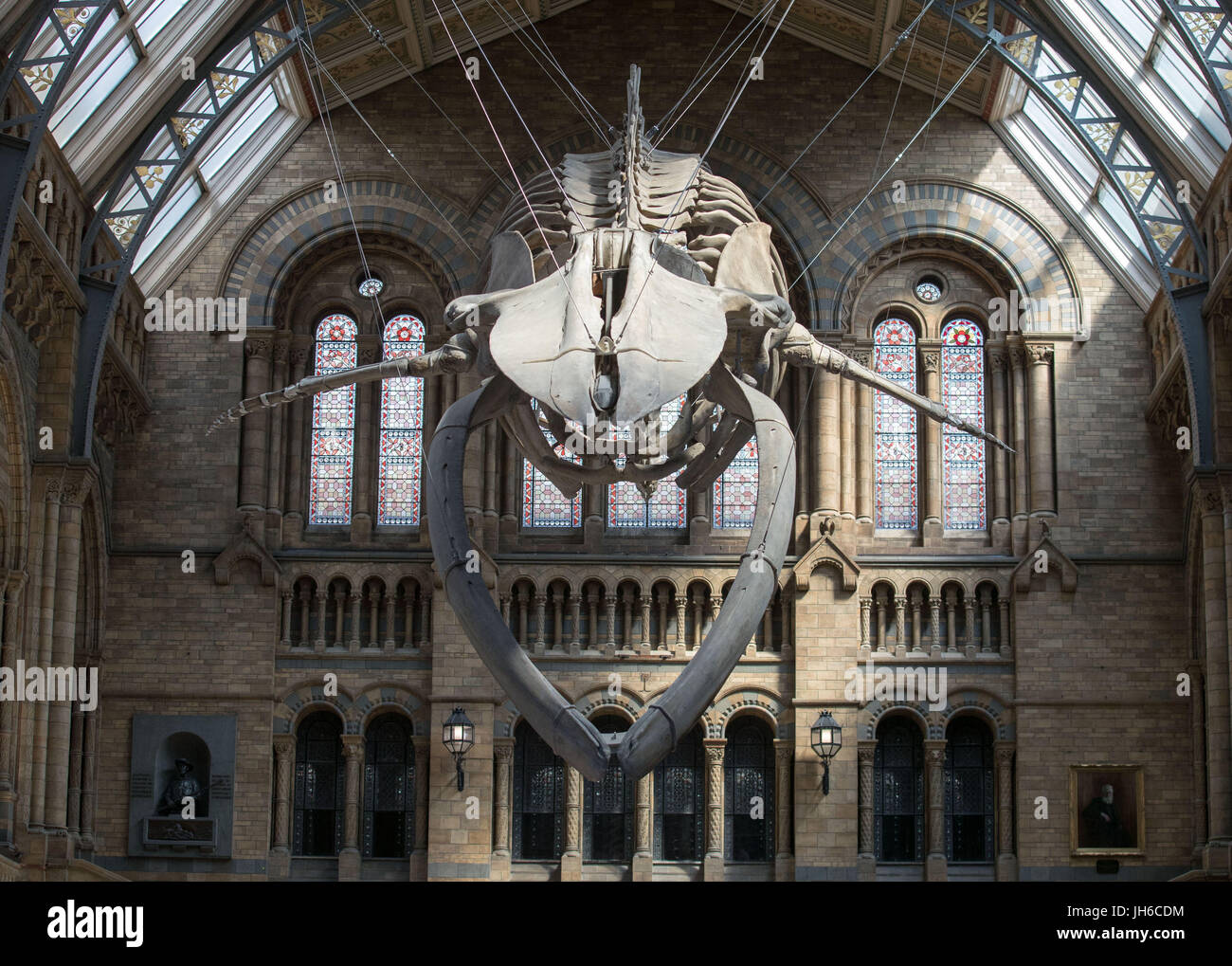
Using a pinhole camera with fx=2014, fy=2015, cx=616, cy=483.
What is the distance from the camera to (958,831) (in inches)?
1103

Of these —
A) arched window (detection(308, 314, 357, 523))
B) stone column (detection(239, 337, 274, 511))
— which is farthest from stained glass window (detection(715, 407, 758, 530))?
stone column (detection(239, 337, 274, 511))

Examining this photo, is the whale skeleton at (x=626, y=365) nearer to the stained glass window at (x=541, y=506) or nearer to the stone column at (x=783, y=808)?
the stained glass window at (x=541, y=506)

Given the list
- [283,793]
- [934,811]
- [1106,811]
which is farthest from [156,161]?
[1106,811]

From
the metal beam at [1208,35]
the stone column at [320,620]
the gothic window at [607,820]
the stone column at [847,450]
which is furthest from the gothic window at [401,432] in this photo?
the metal beam at [1208,35]

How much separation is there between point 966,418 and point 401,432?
8.31 m

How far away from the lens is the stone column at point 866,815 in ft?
90.0

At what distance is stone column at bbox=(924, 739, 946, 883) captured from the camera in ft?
90.1

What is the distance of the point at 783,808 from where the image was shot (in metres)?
27.7

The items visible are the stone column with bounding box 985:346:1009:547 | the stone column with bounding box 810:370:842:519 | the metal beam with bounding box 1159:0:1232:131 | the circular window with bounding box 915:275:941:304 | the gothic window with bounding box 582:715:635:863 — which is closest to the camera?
the metal beam with bounding box 1159:0:1232:131

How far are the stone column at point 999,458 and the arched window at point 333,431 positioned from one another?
30.6 ft

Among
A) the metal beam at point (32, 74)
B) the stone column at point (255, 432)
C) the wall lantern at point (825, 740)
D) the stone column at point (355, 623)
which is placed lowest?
the wall lantern at point (825, 740)

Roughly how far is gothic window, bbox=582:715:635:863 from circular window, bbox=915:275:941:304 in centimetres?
771

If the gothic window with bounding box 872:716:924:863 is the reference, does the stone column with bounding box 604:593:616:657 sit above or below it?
above

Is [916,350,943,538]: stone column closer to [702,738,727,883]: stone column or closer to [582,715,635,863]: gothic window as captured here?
[702,738,727,883]: stone column
